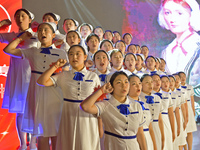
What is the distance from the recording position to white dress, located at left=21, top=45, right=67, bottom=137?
9.82 feet

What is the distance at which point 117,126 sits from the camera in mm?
2549

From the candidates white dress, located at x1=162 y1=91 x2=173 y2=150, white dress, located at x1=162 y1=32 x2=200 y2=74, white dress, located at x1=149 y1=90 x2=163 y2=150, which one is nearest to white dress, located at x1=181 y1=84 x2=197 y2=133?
white dress, located at x1=162 y1=91 x2=173 y2=150

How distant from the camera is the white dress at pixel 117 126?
2.55m

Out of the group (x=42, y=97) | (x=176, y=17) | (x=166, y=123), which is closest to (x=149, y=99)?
(x=166, y=123)

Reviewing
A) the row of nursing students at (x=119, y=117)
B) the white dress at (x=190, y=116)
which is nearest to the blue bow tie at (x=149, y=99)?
the row of nursing students at (x=119, y=117)

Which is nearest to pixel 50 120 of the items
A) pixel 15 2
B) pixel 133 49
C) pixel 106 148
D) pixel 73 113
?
pixel 73 113

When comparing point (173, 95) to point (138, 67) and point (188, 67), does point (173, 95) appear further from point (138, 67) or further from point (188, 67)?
point (188, 67)

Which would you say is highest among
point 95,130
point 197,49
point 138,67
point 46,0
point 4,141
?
point 46,0

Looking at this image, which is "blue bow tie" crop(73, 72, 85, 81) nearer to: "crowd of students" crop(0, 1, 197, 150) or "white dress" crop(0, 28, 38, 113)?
"crowd of students" crop(0, 1, 197, 150)

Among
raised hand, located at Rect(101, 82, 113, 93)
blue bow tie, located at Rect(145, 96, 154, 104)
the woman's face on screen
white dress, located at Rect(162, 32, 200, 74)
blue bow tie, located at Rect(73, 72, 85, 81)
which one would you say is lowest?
blue bow tie, located at Rect(145, 96, 154, 104)

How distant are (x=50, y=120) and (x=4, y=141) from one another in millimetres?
2208

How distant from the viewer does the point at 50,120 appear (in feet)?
9.86

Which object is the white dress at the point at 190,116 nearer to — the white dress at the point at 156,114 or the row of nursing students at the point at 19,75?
the white dress at the point at 156,114

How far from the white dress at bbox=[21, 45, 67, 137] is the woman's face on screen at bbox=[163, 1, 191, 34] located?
5980 mm
